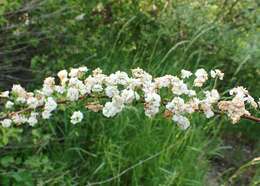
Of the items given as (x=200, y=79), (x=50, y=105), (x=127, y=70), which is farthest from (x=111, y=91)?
(x=127, y=70)

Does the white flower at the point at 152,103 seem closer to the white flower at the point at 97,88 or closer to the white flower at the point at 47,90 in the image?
the white flower at the point at 97,88

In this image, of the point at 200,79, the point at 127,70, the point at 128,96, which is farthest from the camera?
the point at 127,70

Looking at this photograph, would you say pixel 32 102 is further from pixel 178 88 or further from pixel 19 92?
pixel 178 88

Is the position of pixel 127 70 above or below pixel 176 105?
above

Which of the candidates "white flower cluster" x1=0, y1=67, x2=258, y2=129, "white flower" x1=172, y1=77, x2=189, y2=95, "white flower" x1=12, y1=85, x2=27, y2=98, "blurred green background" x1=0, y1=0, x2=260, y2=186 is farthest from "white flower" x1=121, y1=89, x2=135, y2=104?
"blurred green background" x1=0, y1=0, x2=260, y2=186

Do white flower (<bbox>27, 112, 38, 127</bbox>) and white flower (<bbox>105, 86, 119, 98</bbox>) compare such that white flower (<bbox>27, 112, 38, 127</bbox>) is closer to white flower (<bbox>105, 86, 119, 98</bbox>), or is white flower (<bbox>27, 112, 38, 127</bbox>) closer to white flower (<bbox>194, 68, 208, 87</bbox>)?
white flower (<bbox>105, 86, 119, 98</bbox>)

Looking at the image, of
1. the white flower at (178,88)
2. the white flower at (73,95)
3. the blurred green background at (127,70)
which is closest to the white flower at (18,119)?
the white flower at (73,95)

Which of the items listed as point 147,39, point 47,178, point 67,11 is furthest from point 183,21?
point 47,178

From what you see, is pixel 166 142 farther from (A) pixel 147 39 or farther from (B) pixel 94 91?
(B) pixel 94 91
